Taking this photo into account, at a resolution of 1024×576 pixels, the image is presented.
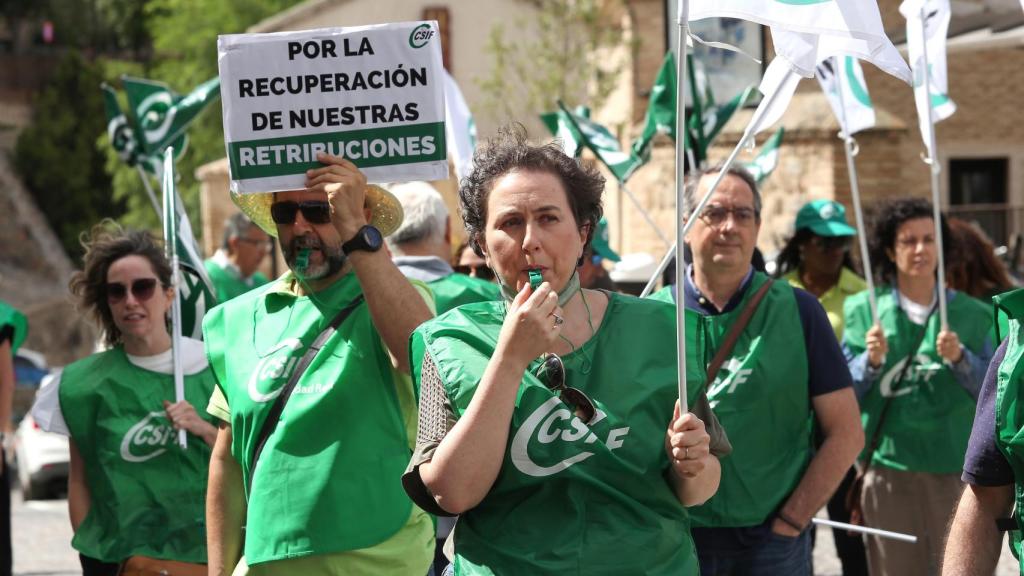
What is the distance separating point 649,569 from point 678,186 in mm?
781

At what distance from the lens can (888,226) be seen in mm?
8164

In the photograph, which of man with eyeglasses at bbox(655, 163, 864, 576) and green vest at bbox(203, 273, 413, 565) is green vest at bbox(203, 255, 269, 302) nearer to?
man with eyeglasses at bbox(655, 163, 864, 576)

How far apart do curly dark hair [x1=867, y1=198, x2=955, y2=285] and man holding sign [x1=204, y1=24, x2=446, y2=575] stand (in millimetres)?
3948

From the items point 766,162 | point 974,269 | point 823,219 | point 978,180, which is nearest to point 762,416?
point 823,219

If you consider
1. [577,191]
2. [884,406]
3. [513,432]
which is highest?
[577,191]

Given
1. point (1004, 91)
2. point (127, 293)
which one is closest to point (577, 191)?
point (127, 293)

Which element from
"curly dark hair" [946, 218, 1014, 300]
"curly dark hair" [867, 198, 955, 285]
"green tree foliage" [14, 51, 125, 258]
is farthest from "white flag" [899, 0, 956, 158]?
"green tree foliage" [14, 51, 125, 258]

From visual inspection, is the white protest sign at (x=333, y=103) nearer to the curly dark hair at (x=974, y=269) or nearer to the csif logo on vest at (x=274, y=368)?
the csif logo on vest at (x=274, y=368)

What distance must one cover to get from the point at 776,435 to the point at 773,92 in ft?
3.77

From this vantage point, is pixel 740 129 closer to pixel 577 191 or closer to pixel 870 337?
pixel 870 337

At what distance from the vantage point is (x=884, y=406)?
769 cm

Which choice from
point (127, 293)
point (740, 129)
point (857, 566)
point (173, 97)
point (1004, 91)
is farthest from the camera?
point (1004, 91)

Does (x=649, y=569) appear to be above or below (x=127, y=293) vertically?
below

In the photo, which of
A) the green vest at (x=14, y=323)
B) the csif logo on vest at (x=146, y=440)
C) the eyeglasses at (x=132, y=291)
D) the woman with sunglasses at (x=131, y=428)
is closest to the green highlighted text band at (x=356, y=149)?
the woman with sunglasses at (x=131, y=428)
